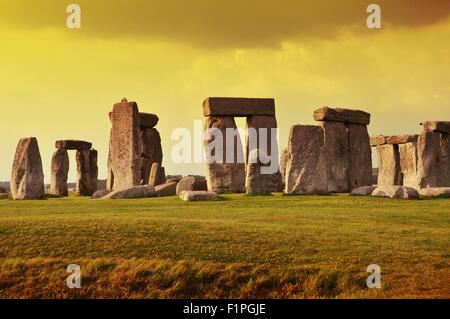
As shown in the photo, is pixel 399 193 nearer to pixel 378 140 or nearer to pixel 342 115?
pixel 342 115

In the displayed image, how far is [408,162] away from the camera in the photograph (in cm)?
3338

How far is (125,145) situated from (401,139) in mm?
Answer: 13708

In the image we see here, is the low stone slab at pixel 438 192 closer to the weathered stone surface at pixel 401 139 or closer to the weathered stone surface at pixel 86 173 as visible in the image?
the weathered stone surface at pixel 401 139

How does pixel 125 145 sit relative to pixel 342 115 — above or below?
below

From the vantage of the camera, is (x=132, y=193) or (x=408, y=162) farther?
(x=408, y=162)

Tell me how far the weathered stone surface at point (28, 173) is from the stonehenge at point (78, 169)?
6.67 meters

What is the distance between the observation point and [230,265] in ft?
40.2

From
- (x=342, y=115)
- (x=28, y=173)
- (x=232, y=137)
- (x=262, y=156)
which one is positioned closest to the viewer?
(x=262, y=156)

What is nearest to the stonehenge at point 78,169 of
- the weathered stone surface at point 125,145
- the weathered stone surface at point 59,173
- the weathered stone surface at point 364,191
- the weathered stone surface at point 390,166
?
the weathered stone surface at point 59,173

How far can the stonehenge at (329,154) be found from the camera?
79.0 feet

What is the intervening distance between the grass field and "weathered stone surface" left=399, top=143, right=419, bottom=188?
16749 millimetres

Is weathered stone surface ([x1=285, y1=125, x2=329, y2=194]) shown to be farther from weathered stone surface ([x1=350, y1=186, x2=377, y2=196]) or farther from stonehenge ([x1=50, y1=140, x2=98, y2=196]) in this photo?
stonehenge ([x1=50, y1=140, x2=98, y2=196])

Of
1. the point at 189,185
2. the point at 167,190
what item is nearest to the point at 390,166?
the point at 189,185
